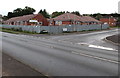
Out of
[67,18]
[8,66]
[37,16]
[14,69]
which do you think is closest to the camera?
[14,69]

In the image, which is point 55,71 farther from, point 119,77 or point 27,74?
point 119,77

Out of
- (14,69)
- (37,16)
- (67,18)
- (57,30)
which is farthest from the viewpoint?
(37,16)

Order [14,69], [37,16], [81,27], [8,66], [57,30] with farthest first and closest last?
[37,16] < [81,27] < [57,30] < [8,66] < [14,69]

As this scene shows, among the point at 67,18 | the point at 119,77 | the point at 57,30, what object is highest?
the point at 67,18

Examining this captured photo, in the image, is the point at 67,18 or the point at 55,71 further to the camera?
the point at 67,18

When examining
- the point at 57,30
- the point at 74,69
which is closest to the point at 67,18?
the point at 57,30

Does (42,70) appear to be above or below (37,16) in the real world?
below

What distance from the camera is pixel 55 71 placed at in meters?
6.68

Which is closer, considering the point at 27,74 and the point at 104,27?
the point at 27,74

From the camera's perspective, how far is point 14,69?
659cm

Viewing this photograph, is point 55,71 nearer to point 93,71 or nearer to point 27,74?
point 27,74

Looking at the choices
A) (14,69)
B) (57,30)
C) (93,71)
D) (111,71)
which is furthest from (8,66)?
(57,30)

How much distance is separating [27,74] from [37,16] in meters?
49.5

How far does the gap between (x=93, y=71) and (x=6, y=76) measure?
3758 mm
